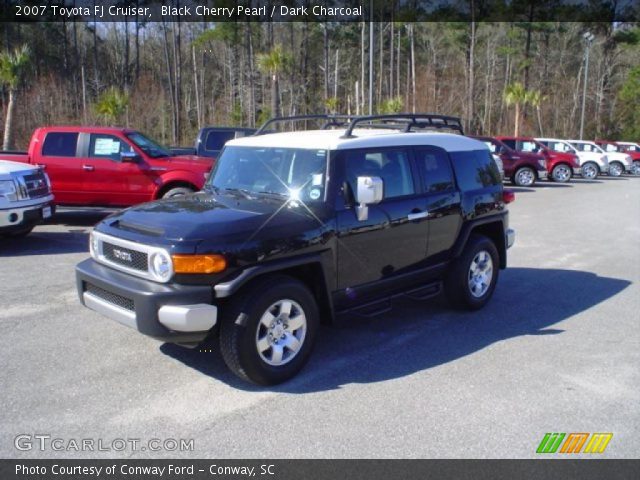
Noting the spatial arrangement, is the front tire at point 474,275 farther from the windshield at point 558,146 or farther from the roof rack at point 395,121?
the windshield at point 558,146

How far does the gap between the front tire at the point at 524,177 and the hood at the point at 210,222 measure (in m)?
19.1

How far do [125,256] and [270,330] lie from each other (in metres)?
1.21

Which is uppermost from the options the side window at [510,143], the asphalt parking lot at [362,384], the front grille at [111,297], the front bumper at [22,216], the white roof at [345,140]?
the side window at [510,143]

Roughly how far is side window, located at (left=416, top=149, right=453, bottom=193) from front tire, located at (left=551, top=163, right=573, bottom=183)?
20.8m

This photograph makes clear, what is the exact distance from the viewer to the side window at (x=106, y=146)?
11.1m

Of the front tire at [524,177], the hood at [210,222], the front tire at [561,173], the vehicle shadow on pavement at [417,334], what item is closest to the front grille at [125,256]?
the hood at [210,222]

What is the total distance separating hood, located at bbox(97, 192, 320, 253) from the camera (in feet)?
13.5

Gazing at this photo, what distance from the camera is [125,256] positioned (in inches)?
173

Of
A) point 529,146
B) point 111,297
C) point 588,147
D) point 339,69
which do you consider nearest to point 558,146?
point 588,147

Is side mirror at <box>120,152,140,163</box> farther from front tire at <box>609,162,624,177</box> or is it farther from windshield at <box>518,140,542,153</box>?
front tire at <box>609,162,624,177</box>

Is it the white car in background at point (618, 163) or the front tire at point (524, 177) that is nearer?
the front tire at point (524, 177)

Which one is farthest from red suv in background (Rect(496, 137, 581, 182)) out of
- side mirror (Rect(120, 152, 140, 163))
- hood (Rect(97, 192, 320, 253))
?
hood (Rect(97, 192, 320, 253))
